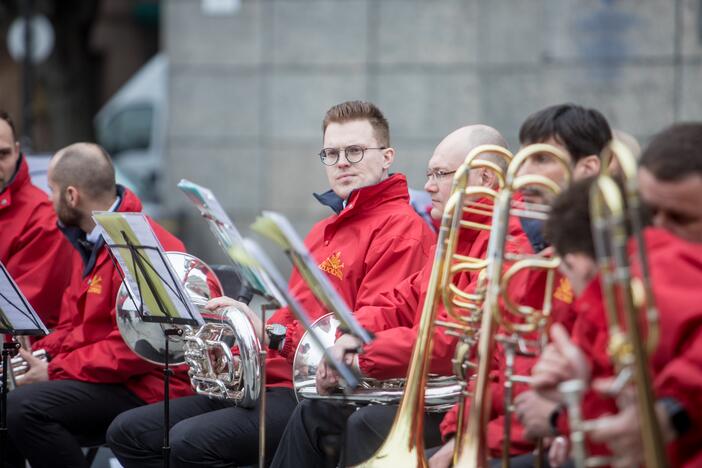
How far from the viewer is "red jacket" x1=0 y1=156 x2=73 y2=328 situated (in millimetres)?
5902

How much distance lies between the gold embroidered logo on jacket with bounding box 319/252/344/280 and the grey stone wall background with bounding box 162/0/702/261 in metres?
4.99

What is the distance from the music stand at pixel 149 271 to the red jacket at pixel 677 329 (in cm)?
189

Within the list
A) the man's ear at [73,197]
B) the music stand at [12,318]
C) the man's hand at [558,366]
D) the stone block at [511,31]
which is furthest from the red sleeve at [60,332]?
the stone block at [511,31]

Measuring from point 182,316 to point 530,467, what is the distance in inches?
60.6

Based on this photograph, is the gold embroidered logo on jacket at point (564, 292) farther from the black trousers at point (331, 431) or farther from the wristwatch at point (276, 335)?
the wristwatch at point (276, 335)

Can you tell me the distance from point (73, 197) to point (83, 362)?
82 centimetres

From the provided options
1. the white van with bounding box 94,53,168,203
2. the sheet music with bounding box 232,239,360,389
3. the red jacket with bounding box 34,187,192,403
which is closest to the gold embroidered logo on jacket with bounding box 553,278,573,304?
the sheet music with bounding box 232,239,360,389

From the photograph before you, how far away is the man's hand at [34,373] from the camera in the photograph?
541 centimetres

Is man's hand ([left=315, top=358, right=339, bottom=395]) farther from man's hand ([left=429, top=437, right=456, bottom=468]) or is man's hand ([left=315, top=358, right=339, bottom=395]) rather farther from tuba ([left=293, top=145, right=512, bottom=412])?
man's hand ([left=429, top=437, right=456, bottom=468])

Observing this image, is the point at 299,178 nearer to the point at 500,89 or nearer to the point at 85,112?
the point at 500,89

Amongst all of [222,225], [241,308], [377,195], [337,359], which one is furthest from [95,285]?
[337,359]

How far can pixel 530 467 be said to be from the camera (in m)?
3.56

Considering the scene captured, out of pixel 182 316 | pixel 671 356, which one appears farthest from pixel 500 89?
pixel 671 356

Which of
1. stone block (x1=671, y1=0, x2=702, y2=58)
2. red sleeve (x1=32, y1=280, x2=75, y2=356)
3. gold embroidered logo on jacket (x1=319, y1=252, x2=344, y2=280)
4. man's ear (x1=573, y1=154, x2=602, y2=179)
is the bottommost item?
red sleeve (x1=32, y1=280, x2=75, y2=356)
